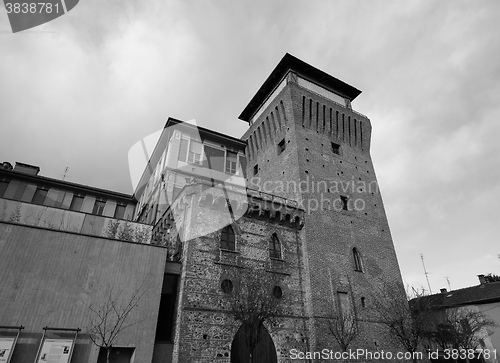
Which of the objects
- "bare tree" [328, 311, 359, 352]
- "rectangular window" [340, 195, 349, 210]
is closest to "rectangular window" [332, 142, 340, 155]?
"rectangular window" [340, 195, 349, 210]

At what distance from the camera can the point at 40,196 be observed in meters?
23.5

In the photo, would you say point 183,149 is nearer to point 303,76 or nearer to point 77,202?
point 77,202

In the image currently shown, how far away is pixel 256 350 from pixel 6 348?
9.79 m

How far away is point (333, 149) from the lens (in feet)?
78.5

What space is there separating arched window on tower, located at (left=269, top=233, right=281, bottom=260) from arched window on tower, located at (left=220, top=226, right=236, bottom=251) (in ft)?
8.28

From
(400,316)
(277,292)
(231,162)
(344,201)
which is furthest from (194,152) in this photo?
(400,316)

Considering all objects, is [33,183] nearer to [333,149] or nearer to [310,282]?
[310,282]

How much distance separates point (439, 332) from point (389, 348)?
8074mm

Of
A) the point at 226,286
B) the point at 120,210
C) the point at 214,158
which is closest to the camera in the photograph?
the point at 226,286

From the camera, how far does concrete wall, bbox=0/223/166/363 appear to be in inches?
419

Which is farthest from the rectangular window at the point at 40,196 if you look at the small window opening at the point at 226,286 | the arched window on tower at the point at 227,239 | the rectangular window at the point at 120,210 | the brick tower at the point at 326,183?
the small window opening at the point at 226,286

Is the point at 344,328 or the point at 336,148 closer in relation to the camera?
the point at 344,328

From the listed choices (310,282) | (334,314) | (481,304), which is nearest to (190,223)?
(310,282)

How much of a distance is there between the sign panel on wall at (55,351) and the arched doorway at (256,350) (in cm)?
667
